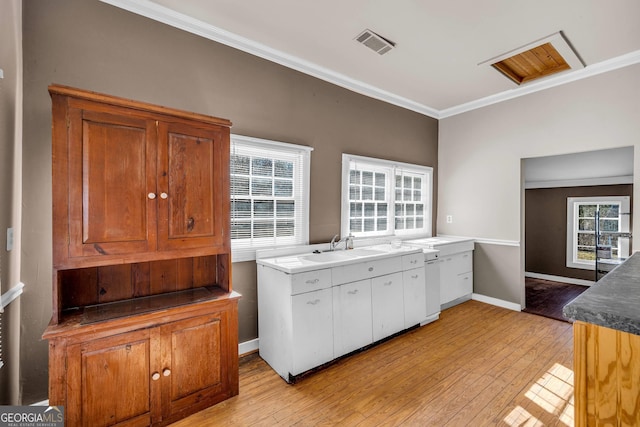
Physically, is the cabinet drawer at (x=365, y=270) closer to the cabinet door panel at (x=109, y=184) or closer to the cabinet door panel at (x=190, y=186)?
the cabinet door panel at (x=190, y=186)

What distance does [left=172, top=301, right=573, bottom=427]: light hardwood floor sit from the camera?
1995 millimetres

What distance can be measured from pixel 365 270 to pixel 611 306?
2121mm

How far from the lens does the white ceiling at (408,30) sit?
2.33m

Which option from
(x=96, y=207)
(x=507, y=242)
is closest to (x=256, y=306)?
(x=96, y=207)

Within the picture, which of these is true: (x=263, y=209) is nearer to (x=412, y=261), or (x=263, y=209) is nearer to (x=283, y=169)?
(x=283, y=169)

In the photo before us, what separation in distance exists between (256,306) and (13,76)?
94.6 inches

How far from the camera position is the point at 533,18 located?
97.5 inches

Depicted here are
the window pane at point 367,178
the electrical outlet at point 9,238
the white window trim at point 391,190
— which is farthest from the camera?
the window pane at point 367,178

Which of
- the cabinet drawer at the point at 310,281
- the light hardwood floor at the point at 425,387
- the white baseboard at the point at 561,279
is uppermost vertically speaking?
the cabinet drawer at the point at 310,281

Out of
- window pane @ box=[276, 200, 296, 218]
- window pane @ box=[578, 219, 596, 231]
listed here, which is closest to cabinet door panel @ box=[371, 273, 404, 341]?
window pane @ box=[276, 200, 296, 218]

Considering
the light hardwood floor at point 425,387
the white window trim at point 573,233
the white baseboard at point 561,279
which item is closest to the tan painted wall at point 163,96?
the light hardwood floor at point 425,387

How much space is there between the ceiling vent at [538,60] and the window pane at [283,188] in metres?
2.49

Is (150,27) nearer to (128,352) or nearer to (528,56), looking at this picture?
(128,352)

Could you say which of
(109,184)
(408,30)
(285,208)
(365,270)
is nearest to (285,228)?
(285,208)
